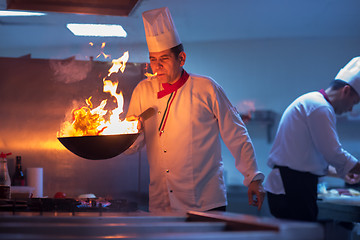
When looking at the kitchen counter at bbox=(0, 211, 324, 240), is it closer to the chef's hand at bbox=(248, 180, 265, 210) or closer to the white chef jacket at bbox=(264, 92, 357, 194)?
the chef's hand at bbox=(248, 180, 265, 210)

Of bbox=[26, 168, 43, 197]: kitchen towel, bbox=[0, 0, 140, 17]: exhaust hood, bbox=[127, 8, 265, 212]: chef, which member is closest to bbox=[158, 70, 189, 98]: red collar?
bbox=[127, 8, 265, 212]: chef

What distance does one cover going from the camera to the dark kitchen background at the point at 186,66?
3074 millimetres

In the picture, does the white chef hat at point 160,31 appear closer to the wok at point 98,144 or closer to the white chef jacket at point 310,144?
the wok at point 98,144

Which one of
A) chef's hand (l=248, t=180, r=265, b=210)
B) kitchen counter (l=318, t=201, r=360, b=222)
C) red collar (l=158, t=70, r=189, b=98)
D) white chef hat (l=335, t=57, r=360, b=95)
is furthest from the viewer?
white chef hat (l=335, t=57, r=360, b=95)

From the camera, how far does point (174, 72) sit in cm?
229

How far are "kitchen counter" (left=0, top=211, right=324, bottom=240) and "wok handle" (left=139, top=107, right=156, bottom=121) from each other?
1040mm

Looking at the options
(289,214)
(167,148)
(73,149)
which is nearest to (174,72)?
(167,148)

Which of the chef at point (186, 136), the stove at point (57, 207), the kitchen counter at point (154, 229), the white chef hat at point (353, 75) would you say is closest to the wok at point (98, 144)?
the stove at point (57, 207)

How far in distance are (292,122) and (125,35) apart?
3308 millimetres

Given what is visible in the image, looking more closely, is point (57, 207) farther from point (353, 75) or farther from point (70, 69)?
point (353, 75)

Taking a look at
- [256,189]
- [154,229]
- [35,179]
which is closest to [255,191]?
[256,189]

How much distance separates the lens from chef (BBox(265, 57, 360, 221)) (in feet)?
8.93

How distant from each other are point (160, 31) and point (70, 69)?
1.06m

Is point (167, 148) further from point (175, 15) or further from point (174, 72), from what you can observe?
point (175, 15)
